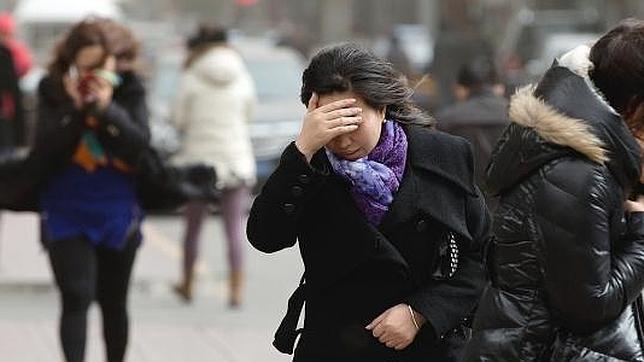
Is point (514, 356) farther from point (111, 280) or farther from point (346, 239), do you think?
point (111, 280)

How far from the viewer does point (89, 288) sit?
6.95 metres

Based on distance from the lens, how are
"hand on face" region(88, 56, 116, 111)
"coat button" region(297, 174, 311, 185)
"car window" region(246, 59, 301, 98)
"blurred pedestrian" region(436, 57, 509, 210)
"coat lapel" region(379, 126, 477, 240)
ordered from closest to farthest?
1. "coat button" region(297, 174, 311, 185)
2. "coat lapel" region(379, 126, 477, 240)
3. "hand on face" region(88, 56, 116, 111)
4. "blurred pedestrian" region(436, 57, 509, 210)
5. "car window" region(246, 59, 301, 98)

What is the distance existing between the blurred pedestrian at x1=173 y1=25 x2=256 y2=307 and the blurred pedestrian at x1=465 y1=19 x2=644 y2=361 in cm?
733

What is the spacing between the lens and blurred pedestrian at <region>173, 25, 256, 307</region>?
36.5 feet

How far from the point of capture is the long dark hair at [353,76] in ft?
13.6

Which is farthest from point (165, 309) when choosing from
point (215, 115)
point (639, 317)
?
point (639, 317)

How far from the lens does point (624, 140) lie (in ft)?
12.1

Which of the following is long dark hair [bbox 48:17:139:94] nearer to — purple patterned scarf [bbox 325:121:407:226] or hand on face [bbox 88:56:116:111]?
hand on face [bbox 88:56:116:111]

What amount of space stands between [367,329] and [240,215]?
695 centimetres

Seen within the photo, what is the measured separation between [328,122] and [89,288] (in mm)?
3091

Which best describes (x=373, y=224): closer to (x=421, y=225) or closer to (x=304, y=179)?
(x=421, y=225)

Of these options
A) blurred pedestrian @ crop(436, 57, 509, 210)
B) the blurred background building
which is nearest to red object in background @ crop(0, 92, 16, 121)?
the blurred background building

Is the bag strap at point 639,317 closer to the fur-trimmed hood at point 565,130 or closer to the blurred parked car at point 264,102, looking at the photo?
the fur-trimmed hood at point 565,130

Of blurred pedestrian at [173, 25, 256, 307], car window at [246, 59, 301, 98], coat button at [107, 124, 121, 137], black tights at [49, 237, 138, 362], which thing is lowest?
car window at [246, 59, 301, 98]
